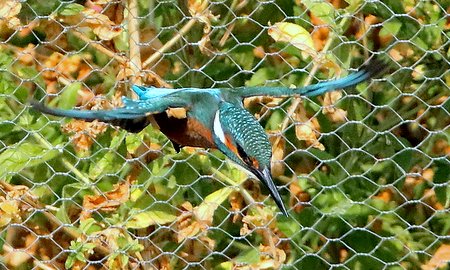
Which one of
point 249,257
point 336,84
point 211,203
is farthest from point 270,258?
point 336,84

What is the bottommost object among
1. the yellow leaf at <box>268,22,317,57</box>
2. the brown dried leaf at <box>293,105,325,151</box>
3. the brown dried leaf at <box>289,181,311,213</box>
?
the brown dried leaf at <box>289,181,311,213</box>

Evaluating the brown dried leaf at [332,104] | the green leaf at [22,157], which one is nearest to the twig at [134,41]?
the green leaf at [22,157]

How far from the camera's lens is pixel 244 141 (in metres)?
1.68

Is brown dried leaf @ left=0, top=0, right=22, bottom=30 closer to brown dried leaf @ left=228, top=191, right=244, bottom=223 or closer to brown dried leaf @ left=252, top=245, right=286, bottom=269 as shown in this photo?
brown dried leaf @ left=228, top=191, right=244, bottom=223

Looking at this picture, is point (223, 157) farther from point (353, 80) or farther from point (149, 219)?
point (353, 80)

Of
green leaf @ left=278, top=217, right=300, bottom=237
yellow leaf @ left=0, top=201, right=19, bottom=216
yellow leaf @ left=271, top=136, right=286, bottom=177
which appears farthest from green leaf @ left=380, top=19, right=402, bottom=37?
yellow leaf @ left=0, top=201, right=19, bottom=216

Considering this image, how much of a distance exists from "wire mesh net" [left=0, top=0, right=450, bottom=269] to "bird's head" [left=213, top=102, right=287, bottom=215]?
14.4 inches

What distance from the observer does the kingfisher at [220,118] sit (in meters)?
1.67

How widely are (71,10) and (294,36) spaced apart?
40 cm

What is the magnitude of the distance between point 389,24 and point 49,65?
2.11 feet

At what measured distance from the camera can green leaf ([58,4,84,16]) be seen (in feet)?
7.04

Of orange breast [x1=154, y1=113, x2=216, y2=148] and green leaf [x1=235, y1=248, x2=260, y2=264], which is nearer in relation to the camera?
orange breast [x1=154, y1=113, x2=216, y2=148]

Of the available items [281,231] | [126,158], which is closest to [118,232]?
[126,158]

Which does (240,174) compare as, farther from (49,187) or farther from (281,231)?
(49,187)
